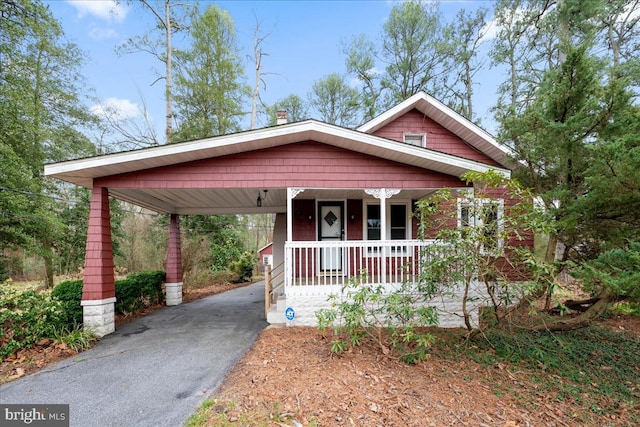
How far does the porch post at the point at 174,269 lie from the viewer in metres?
8.82

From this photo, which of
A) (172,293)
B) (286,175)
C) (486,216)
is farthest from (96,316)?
(486,216)

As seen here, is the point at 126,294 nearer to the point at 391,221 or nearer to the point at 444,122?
the point at 391,221

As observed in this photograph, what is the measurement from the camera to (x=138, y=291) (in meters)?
7.48

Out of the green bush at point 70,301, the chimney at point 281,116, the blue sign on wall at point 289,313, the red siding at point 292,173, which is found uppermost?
the chimney at point 281,116

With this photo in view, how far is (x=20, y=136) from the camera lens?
9.13 m

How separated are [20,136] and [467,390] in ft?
46.0

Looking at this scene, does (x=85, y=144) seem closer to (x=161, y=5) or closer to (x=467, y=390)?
(x=161, y=5)

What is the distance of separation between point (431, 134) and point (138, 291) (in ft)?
31.8

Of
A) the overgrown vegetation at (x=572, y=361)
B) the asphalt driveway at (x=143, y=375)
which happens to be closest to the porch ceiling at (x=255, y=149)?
the asphalt driveway at (x=143, y=375)

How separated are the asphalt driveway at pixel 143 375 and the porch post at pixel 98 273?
394 mm

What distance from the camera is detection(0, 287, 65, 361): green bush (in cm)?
449

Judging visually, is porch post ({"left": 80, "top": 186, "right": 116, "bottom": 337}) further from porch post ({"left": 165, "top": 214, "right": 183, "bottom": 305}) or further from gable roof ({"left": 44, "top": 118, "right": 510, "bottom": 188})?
porch post ({"left": 165, "top": 214, "right": 183, "bottom": 305})

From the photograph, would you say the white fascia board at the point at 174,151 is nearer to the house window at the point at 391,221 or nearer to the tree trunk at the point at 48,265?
the house window at the point at 391,221

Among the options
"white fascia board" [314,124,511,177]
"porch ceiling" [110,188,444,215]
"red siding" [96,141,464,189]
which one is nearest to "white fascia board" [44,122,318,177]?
"red siding" [96,141,464,189]
